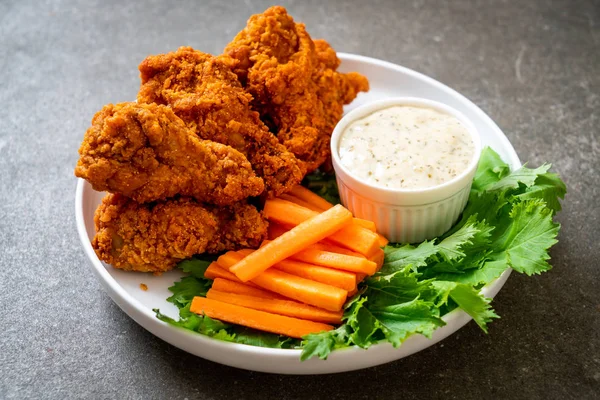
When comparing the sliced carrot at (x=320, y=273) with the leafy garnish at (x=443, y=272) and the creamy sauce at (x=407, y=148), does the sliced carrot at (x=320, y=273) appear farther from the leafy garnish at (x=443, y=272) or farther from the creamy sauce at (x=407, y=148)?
the creamy sauce at (x=407, y=148)

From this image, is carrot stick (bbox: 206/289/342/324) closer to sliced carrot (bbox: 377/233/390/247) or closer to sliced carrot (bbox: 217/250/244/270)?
sliced carrot (bbox: 217/250/244/270)

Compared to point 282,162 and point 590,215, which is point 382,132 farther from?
point 590,215

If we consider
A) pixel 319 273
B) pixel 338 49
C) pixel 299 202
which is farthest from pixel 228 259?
pixel 338 49

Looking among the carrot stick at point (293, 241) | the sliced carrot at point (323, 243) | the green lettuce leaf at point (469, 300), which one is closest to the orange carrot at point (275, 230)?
the sliced carrot at point (323, 243)

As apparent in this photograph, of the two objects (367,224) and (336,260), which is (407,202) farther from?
(336,260)

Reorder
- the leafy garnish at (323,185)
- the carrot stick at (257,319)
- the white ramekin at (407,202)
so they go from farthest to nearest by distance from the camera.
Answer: the leafy garnish at (323,185) → the white ramekin at (407,202) → the carrot stick at (257,319)

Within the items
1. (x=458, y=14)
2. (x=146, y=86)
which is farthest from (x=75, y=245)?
(x=458, y=14)
